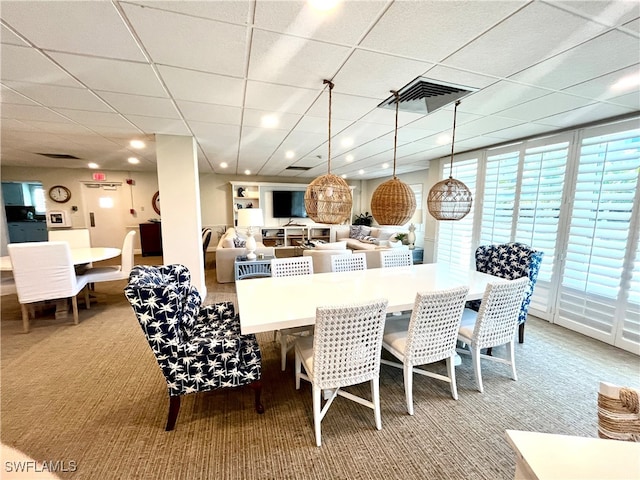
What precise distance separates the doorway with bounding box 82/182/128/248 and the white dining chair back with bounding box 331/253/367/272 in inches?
273

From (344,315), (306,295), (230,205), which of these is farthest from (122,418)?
(230,205)

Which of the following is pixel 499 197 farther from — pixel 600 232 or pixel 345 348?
pixel 345 348

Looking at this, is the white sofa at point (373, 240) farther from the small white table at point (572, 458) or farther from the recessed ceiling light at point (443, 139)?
the small white table at point (572, 458)

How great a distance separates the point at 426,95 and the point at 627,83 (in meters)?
1.45

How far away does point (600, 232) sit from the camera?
9.43 ft

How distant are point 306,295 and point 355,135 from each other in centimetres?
243

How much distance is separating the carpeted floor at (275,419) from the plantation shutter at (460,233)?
213cm

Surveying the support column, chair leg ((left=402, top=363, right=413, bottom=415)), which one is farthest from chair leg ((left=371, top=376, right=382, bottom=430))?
the support column

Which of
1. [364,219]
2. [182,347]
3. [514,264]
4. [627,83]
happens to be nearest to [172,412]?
[182,347]

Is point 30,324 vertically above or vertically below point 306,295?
below

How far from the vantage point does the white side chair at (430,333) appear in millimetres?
1757

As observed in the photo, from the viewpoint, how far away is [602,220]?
286cm

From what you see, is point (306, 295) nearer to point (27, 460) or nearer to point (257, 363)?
point (257, 363)

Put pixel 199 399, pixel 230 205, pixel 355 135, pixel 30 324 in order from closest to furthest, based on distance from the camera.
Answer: pixel 199 399 → pixel 30 324 → pixel 355 135 → pixel 230 205
